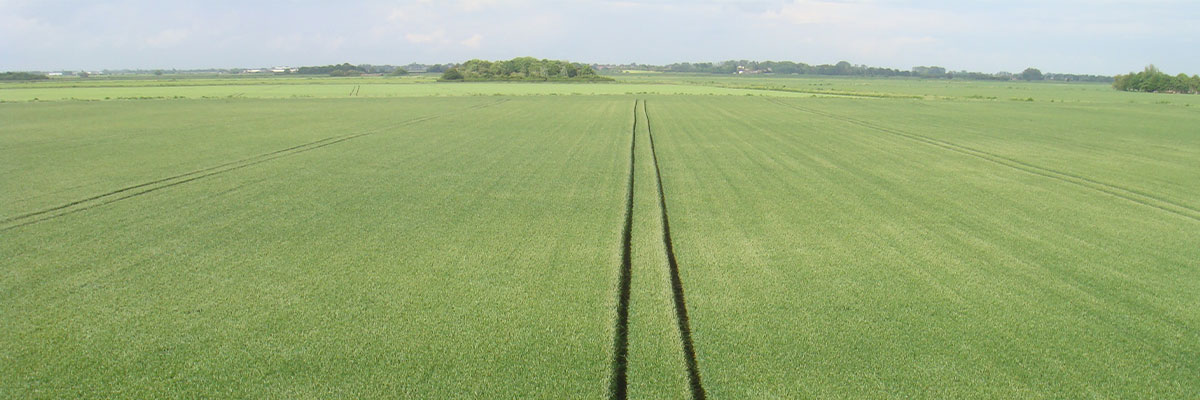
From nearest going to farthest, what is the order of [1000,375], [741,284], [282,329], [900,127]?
[1000,375]
[282,329]
[741,284]
[900,127]

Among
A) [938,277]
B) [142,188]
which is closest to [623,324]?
[938,277]

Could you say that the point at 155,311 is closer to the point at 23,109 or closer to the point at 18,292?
the point at 18,292

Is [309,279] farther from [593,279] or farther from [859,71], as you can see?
[859,71]

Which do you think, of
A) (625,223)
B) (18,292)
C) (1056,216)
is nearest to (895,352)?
(625,223)

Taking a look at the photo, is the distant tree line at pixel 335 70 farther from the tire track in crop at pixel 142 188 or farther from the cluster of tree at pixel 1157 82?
the cluster of tree at pixel 1157 82

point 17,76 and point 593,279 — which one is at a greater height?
point 17,76

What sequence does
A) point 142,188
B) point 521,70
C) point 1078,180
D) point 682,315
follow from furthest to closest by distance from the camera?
point 521,70, point 1078,180, point 142,188, point 682,315

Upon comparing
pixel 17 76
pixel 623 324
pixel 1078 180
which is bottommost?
pixel 623 324
